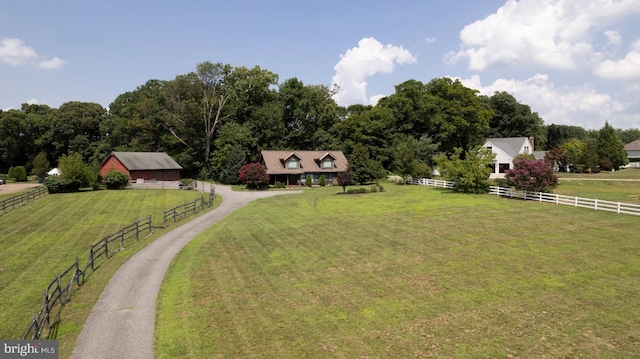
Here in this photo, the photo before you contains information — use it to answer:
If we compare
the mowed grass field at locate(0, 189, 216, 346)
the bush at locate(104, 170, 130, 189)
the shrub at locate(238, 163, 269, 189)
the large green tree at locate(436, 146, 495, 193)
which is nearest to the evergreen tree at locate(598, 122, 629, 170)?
the large green tree at locate(436, 146, 495, 193)

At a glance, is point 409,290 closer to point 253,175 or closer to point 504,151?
point 253,175

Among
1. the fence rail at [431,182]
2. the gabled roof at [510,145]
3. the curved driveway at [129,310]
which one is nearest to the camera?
the curved driveway at [129,310]

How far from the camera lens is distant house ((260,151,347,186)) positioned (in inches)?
2594

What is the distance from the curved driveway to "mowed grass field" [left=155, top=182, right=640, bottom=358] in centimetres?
57

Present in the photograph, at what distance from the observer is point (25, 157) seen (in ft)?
312

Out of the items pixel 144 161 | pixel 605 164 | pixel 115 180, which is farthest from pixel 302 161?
pixel 605 164

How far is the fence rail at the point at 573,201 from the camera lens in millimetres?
31491

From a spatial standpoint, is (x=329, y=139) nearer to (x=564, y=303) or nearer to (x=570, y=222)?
(x=570, y=222)

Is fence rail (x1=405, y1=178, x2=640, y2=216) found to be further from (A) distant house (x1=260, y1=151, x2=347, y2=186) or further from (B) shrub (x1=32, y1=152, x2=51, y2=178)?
(B) shrub (x1=32, y1=152, x2=51, y2=178)

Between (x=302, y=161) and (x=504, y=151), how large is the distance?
38.9 metres

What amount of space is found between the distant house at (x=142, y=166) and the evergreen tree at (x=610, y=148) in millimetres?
89669

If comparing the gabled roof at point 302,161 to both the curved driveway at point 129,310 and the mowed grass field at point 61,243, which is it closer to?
the mowed grass field at point 61,243

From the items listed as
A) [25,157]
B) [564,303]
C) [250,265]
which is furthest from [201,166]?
[564,303]

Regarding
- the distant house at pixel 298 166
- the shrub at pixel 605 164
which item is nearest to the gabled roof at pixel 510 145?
the shrub at pixel 605 164
